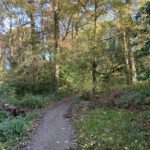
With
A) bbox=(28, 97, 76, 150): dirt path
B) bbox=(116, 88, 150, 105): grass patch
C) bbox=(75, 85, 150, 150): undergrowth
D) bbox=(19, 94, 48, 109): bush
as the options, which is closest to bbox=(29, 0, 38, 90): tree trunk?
bbox=(19, 94, 48, 109): bush

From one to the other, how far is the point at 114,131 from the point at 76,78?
464 inches

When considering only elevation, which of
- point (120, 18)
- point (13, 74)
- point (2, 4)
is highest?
point (2, 4)

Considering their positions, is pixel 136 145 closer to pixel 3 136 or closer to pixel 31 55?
pixel 3 136

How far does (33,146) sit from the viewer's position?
1107 centimetres

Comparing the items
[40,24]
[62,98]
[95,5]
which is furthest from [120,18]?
[40,24]

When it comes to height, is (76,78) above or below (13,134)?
above

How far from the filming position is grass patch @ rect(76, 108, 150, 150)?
9891mm

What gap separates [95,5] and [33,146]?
52.6 feet

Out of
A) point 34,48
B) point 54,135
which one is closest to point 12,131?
point 54,135

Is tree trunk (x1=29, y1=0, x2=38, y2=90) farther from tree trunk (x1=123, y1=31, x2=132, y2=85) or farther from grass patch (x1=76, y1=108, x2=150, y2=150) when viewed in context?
grass patch (x1=76, y1=108, x2=150, y2=150)

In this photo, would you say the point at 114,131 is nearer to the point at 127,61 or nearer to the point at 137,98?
the point at 137,98

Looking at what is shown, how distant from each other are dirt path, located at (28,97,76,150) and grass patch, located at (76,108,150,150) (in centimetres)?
44

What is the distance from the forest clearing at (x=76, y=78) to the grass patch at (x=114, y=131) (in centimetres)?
3

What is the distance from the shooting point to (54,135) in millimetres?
12422
